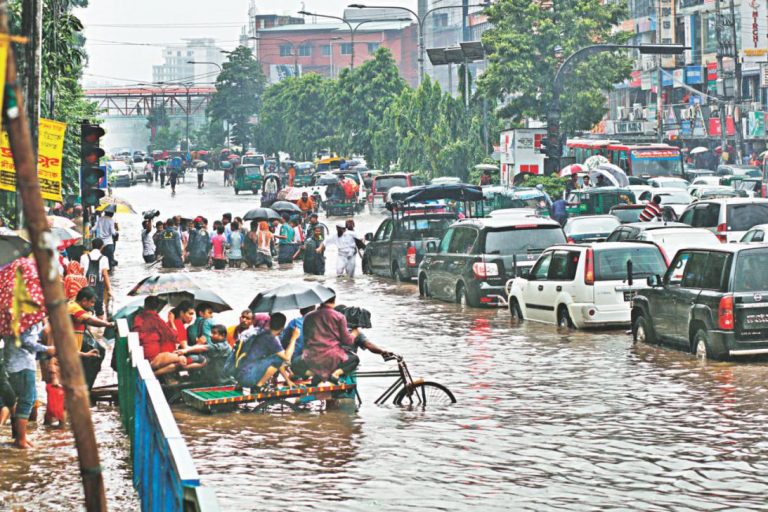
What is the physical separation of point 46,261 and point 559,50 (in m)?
66.2

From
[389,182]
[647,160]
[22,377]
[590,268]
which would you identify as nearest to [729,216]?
[590,268]

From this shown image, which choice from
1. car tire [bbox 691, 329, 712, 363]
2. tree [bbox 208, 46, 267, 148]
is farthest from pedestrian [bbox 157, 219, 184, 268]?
tree [bbox 208, 46, 267, 148]

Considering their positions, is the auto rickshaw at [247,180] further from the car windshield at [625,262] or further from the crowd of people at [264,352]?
the crowd of people at [264,352]

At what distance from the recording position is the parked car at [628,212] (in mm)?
38250

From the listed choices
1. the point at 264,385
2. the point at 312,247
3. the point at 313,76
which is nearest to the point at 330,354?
the point at 264,385

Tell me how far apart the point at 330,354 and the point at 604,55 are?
2165 inches

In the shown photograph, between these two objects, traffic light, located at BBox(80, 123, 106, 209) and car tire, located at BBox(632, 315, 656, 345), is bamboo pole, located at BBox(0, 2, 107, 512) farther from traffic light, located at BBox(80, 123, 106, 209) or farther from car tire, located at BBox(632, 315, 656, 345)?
traffic light, located at BBox(80, 123, 106, 209)

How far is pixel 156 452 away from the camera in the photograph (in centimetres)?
838

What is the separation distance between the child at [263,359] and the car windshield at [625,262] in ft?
25.9

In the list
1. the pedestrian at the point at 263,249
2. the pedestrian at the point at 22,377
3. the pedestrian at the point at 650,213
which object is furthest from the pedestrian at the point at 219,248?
the pedestrian at the point at 22,377

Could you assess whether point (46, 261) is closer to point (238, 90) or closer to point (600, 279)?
point (600, 279)

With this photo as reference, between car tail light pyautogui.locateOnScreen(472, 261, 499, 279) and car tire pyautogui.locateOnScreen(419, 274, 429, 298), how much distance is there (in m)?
2.94

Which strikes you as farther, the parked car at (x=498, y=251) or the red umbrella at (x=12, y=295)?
the parked car at (x=498, y=251)

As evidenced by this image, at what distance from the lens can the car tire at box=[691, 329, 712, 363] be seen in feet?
61.0
